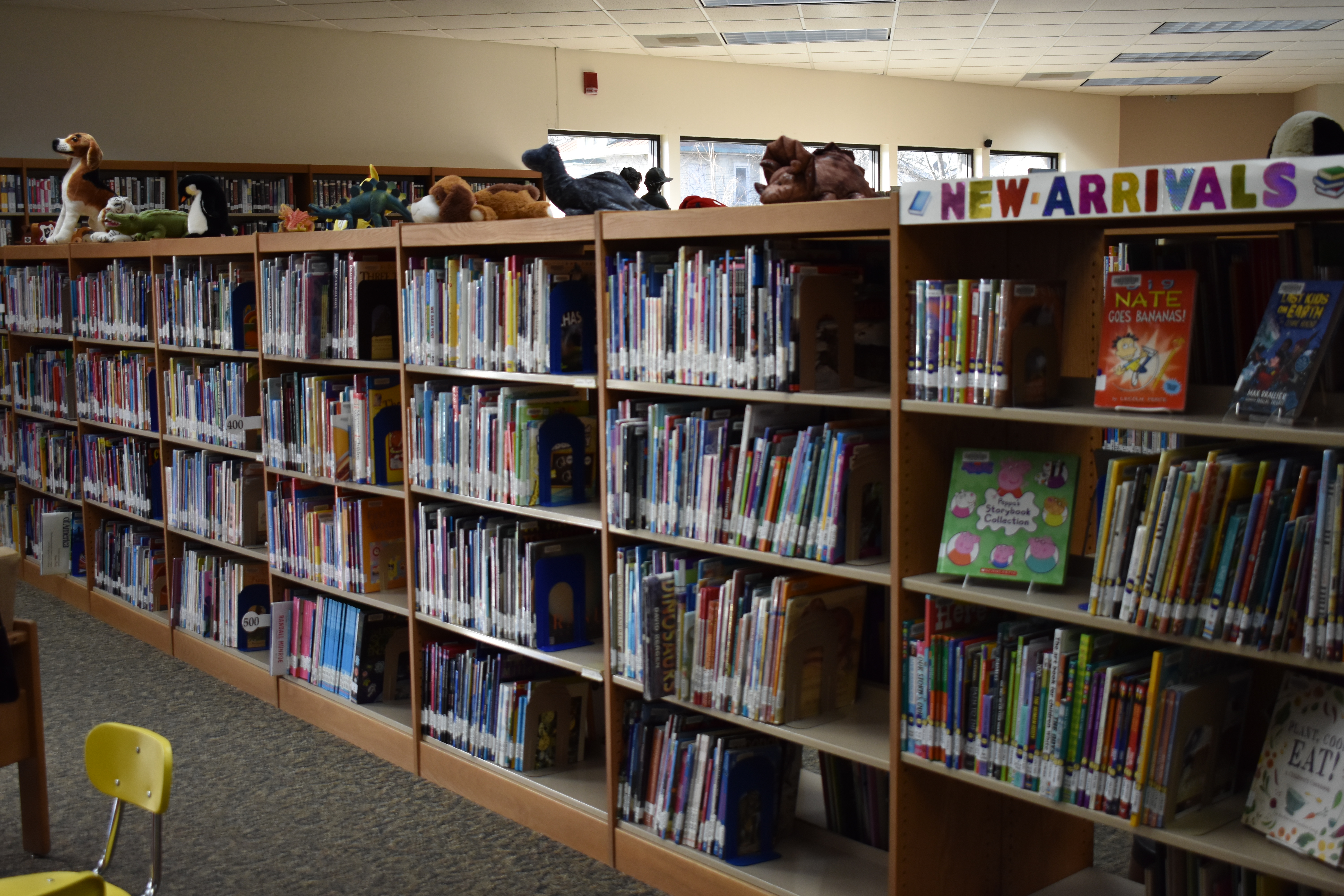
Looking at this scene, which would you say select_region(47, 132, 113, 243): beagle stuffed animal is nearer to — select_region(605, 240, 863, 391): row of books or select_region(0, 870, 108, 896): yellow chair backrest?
select_region(605, 240, 863, 391): row of books

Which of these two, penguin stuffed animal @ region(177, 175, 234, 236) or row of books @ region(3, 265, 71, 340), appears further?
row of books @ region(3, 265, 71, 340)

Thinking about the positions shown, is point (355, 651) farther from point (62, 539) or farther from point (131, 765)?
point (62, 539)

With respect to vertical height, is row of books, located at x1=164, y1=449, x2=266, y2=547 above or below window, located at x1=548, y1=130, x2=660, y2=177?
below

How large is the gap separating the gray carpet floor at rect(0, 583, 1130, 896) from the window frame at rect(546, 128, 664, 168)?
7092 mm

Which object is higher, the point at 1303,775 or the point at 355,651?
the point at 1303,775

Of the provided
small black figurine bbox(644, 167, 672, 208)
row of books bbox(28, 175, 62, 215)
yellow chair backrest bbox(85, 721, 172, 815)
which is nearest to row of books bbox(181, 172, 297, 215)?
row of books bbox(28, 175, 62, 215)

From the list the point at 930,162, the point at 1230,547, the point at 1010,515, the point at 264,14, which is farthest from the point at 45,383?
the point at 930,162

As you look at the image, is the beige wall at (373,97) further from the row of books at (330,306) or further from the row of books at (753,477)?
the row of books at (753,477)

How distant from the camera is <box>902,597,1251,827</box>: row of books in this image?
81.1 inches

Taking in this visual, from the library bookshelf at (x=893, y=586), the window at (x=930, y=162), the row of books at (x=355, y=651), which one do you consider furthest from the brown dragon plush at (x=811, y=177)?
the window at (x=930, y=162)

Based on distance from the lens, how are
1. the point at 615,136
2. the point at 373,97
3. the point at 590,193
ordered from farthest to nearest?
1. the point at 615,136
2. the point at 373,97
3. the point at 590,193

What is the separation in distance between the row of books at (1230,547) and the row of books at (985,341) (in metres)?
0.26

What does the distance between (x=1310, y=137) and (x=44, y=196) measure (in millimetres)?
8037

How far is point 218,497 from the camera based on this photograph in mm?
4926
